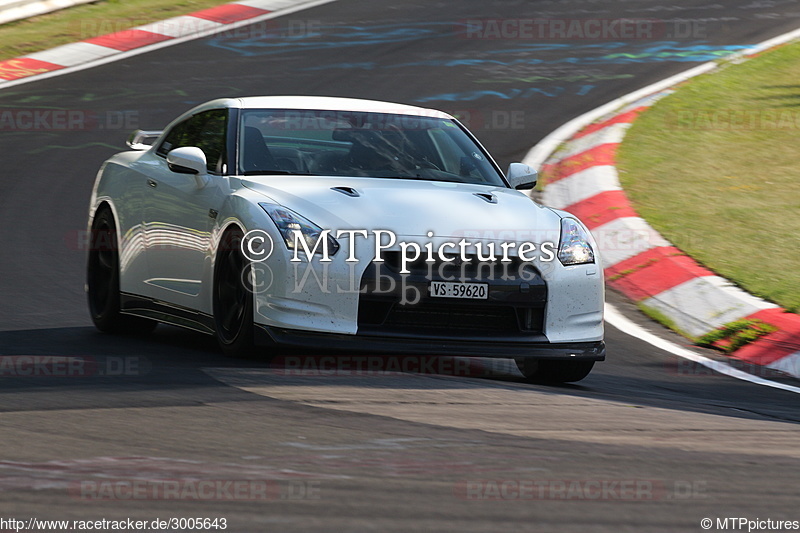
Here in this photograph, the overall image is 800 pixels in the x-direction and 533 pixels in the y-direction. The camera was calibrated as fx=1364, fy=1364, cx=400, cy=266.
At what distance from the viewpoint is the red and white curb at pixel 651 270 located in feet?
26.4

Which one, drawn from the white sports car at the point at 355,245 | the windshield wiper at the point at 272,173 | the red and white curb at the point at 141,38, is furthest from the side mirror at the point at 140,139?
the red and white curb at the point at 141,38

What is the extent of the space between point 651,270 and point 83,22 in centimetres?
1226

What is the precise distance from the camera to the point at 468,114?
15070 mm

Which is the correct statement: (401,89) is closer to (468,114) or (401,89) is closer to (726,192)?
(468,114)

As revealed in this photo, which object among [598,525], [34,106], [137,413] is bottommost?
[34,106]

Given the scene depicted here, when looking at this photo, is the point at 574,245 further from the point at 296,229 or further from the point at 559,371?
the point at 296,229

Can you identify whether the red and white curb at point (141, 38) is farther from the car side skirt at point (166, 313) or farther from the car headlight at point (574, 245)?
the car headlight at point (574, 245)

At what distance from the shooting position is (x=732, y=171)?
40.3 feet

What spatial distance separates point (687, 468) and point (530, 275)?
212 centimetres

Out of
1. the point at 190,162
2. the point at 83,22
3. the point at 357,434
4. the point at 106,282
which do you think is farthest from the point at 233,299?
the point at 83,22

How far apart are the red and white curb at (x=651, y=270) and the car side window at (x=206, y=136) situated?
316cm

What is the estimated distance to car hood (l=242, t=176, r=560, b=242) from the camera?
6.45 meters

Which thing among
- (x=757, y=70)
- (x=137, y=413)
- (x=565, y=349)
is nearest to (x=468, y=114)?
(x=757, y=70)

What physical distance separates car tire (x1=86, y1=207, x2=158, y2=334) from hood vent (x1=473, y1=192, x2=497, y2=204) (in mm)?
2322
